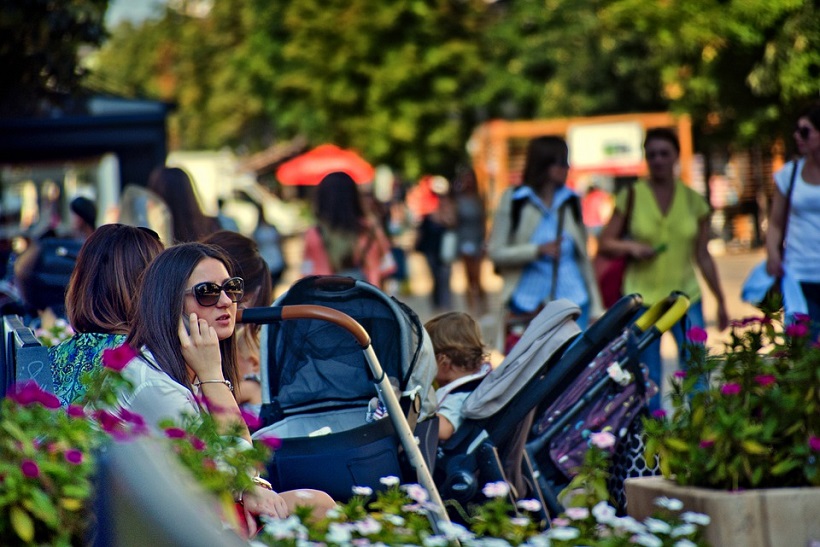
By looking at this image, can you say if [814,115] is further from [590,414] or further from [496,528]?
Result: [496,528]

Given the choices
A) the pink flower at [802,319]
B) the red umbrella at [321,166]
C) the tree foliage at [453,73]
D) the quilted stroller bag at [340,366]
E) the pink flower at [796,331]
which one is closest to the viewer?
the pink flower at [796,331]

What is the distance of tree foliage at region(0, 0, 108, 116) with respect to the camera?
37.2ft

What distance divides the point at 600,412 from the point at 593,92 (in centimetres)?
2877

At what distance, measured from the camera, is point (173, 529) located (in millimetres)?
2402

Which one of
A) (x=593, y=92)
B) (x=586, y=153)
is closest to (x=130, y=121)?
(x=586, y=153)

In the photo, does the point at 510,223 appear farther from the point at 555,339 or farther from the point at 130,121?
the point at 130,121

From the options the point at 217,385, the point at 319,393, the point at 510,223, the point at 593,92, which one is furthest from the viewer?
the point at 593,92

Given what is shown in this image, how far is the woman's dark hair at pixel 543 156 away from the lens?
781 cm

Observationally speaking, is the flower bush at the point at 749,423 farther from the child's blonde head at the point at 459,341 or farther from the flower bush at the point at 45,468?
the child's blonde head at the point at 459,341

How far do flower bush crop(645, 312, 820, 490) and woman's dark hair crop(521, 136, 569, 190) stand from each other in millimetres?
3941

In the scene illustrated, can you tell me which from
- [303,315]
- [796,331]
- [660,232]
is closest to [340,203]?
[660,232]

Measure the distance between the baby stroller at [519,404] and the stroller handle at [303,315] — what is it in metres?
0.92

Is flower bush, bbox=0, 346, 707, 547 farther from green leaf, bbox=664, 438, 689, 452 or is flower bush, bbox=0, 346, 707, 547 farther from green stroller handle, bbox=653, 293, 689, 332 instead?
green stroller handle, bbox=653, 293, 689, 332

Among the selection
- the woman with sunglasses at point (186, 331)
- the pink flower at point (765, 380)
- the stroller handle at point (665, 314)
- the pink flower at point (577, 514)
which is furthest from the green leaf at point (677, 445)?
the stroller handle at point (665, 314)
